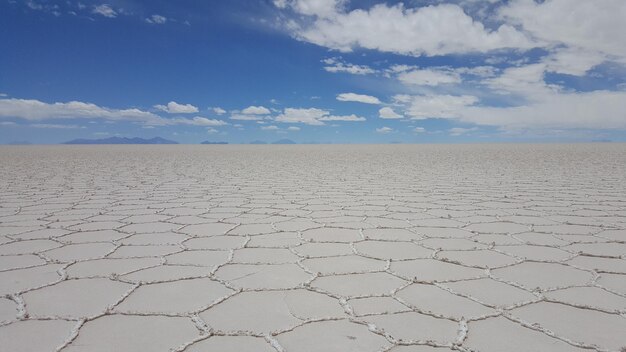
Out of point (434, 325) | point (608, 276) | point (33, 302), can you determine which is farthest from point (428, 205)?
point (33, 302)

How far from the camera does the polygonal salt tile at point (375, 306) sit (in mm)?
1371

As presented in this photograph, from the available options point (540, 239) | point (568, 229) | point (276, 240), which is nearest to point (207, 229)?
point (276, 240)

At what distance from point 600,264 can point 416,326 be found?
43.8 inches

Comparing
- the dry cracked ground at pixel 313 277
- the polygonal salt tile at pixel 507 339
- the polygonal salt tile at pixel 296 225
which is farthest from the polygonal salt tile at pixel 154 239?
the polygonal salt tile at pixel 507 339

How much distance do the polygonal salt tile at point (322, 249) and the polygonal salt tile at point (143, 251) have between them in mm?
607

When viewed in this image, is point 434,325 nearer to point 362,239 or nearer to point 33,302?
point 362,239

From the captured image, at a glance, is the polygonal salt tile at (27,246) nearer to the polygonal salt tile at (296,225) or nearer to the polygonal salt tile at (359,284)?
the polygonal salt tile at (296,225)

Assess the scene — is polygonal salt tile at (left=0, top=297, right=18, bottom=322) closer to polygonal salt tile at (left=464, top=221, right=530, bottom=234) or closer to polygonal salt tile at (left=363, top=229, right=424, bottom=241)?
polygonal salt tile at (left=363, top=229, right=424, bottom=241)

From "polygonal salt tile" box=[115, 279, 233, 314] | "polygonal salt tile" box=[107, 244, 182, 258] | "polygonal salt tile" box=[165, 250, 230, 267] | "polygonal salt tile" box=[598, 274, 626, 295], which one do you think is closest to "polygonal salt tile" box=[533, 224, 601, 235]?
"polygonal salt tile" box=[598, 274, 626, 295]

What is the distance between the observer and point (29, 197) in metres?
3.96

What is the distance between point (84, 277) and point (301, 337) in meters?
1.00

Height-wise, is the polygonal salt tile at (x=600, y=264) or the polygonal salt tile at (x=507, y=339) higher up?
the polygonal salt tile at (x=600, y=264)

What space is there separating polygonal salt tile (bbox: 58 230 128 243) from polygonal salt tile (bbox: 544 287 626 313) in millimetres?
2096

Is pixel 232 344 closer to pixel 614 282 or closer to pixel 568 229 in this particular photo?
pixel 614 282
